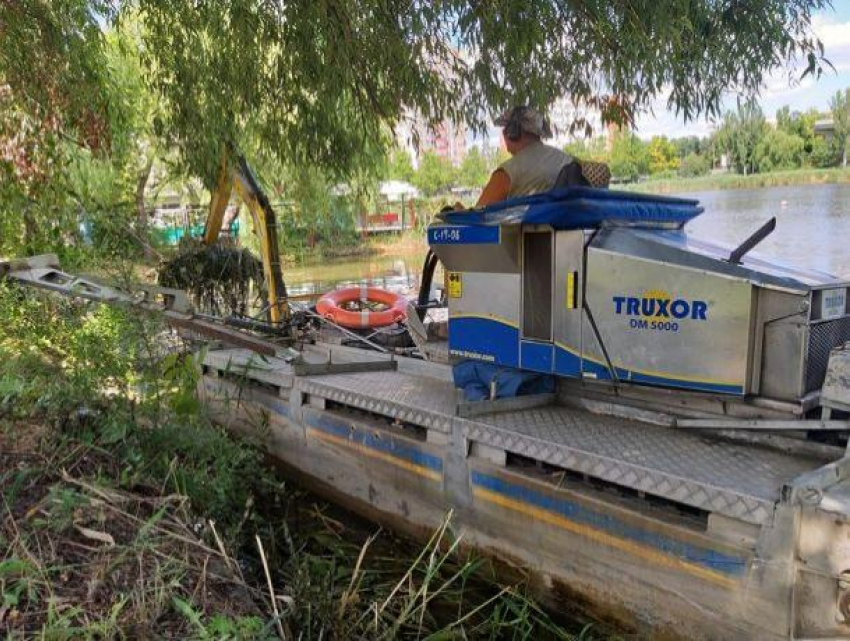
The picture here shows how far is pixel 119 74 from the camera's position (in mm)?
12148

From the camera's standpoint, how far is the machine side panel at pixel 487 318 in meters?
4.68

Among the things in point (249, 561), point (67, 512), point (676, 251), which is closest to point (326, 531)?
point (249, 561)

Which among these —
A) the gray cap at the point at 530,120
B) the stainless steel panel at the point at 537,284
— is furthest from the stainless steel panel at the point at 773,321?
the gray cap at the point at 530,120

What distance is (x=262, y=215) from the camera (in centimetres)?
803

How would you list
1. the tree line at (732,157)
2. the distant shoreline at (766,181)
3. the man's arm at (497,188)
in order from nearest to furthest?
the man's arm at (497,188) → the tree line at (732,157) → the distant shoreline at (766,181)

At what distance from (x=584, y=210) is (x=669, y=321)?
79 centimetres

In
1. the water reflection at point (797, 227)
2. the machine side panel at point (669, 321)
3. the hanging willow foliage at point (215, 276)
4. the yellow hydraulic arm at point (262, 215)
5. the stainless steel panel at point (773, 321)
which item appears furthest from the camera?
the water reflection at point (797, 227)

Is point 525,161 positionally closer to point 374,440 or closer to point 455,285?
point 455,285

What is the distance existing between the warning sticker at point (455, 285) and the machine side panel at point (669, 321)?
1009mm

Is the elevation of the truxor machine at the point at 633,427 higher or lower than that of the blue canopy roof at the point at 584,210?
lower

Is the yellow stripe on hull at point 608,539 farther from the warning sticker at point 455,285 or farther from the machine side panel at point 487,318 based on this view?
the warning sticker at point 455,285

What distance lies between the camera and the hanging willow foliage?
9422 millimetres

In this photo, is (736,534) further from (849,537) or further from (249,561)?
(249,561)

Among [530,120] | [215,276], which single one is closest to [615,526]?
[530,120]
